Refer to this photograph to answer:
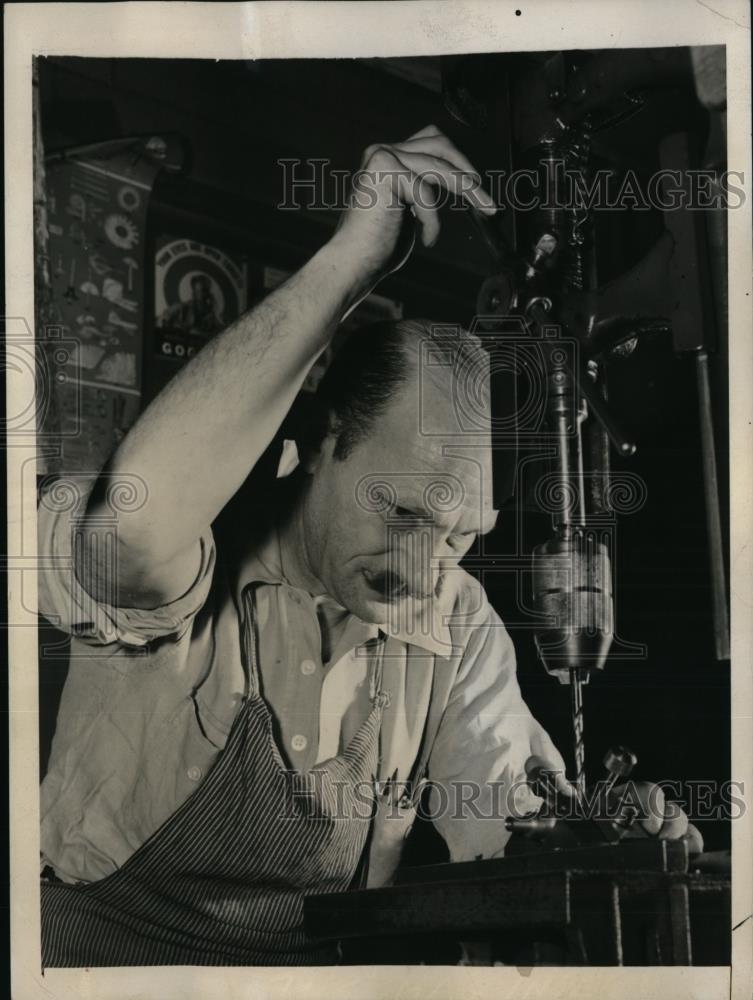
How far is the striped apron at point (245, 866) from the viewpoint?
0.81 meters

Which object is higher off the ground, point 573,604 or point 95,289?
point 95,289

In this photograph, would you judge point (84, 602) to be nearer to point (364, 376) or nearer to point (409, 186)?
point (364, 376)

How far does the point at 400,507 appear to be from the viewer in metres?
0.83

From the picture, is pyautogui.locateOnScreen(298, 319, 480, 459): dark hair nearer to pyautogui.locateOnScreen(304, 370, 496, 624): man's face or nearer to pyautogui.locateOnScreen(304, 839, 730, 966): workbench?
pyautogui.locateOnScreen(304, 370, 496, 624): man's face

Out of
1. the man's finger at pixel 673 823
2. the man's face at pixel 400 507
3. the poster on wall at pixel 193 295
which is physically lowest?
the man's finger at pixel 673 823

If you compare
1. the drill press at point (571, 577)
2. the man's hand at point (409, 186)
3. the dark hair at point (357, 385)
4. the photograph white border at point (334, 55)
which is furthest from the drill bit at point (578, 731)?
the man's hand at point (409, 186)

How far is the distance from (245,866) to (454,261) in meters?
0.53

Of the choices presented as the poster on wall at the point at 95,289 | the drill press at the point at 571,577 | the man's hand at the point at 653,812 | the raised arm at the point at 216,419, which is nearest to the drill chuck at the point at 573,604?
the drill press at the point at 571,577

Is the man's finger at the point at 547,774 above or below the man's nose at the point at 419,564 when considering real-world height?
below

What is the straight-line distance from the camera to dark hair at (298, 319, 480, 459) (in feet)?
2.71

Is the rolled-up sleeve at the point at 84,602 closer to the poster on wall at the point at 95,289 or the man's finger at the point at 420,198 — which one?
the poster on wall at the point at 95,289

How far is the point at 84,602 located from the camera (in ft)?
2.71

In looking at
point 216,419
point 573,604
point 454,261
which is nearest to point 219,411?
point 216,419

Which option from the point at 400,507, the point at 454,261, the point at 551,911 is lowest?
the point at 551,911
